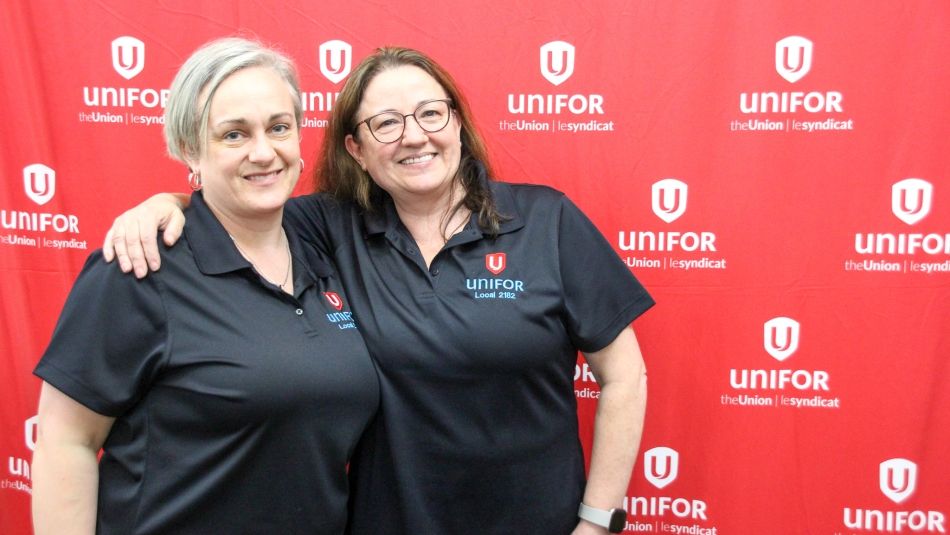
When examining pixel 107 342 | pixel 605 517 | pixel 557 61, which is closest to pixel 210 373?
pixel 107 342

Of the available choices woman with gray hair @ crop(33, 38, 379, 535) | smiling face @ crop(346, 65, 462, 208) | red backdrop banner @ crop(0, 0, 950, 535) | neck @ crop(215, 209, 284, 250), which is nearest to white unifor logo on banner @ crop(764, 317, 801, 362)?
red backdrop banner @ crop(0, 0, 950, 535)

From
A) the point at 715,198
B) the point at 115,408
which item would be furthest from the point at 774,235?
the point at 115,408

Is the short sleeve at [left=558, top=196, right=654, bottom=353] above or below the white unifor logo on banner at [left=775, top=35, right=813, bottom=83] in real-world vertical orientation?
below

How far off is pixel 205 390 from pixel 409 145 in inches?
24.1

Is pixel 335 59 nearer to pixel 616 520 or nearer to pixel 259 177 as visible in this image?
pixel 259 177

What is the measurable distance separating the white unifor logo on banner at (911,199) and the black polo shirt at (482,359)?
859 millimetres

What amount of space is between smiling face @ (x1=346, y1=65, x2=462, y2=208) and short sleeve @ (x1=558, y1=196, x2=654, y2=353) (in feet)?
0.91

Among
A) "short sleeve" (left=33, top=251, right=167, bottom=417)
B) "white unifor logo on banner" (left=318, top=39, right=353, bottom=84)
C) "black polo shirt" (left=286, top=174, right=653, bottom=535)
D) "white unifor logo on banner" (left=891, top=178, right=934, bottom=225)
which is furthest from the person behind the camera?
"white unifor logo on banner" (left=318, top=39, right=353, bottom=84)

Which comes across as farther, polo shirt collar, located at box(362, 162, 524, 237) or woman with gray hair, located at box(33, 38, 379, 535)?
polo shirt collar, located at box(362, 162, 524, 237)

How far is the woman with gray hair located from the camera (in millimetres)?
1270

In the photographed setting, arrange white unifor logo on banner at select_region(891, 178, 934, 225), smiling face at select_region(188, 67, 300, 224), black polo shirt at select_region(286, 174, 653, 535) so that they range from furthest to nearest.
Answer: white unifor logo on banner at select_region(891, 178, 934, 225), black polo shirt at select_region(286, 174, 653, 535), smiling face at select_region(188, 67, 300, 224)

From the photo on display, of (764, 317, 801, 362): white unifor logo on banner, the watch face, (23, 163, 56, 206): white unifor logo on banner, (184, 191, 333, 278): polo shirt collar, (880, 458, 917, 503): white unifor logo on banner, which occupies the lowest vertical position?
(880, 458, 917, 503): white unifor logo on banner

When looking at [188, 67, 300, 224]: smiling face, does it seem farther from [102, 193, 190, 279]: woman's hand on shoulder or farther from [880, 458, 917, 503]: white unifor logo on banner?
[880, 458, 917, 503]: white unifor logo on banner

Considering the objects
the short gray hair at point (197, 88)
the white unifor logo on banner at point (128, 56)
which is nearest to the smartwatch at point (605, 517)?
the short gray hair at point (197, 88)
